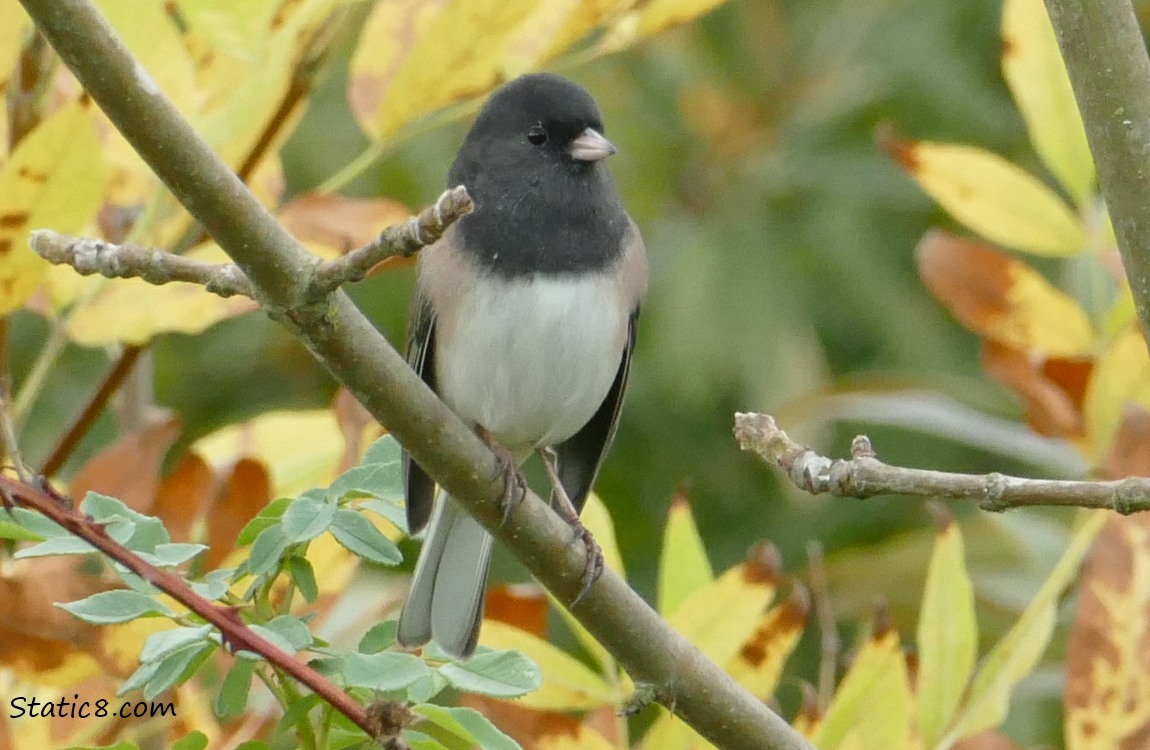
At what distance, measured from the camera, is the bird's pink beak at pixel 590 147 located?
6.12 ft

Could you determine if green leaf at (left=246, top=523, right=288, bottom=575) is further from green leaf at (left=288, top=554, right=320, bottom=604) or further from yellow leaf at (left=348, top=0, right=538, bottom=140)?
yellow leaf at (left=348, top=0, right=538, bottom=140)

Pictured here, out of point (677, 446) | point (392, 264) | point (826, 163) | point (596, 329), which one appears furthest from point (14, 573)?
point (826, 163)

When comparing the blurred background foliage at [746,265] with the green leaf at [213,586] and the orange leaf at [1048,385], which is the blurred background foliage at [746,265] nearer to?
the orange leaf at [1048,385]

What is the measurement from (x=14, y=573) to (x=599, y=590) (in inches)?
19.8

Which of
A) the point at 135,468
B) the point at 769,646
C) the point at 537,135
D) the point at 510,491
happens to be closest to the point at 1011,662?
the point at 769,646

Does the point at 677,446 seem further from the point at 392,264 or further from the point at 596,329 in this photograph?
the point at 392,264

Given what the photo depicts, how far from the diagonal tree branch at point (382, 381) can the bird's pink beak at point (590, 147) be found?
0.66m

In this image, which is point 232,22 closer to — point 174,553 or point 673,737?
point 174,553

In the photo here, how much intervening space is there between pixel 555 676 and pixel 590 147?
0.75m

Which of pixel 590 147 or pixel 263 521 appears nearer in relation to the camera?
pixel 263 521

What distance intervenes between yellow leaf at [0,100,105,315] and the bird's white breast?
0.58m

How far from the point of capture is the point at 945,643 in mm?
1344

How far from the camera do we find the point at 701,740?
135 centimetres

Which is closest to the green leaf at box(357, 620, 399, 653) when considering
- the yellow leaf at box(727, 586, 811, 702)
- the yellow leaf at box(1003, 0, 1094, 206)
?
the yellow leaf at box(727, 586, 811, 702)
